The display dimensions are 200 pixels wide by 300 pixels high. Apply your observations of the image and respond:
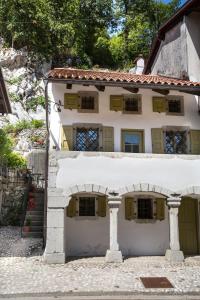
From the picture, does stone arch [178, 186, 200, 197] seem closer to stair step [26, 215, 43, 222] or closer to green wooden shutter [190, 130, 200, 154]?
green wooden shutter [190, 130, 200, 154]

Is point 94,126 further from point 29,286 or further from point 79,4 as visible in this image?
point 79,4

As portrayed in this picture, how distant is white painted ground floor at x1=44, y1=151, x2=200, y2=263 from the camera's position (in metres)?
13.4

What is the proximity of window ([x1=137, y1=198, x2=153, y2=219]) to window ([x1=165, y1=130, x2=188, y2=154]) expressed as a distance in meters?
2.30

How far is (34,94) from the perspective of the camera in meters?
35.3

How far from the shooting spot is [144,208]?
1534cm

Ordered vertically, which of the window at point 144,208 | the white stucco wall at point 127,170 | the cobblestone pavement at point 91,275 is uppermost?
the white stucco wall at point 127,170

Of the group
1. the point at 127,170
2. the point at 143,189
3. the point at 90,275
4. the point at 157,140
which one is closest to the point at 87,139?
the point at 127,170

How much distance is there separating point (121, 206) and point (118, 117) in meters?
3.77

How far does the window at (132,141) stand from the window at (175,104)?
5.59 feet

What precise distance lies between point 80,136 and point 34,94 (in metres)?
21.7

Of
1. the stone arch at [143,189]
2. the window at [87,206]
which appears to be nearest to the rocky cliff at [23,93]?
the window at [87,206]

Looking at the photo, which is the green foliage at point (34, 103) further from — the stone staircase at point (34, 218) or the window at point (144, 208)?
the window at point (144, 208)

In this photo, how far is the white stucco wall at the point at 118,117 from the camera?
14.9 m

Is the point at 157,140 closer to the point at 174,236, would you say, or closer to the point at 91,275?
the point at 174,236
